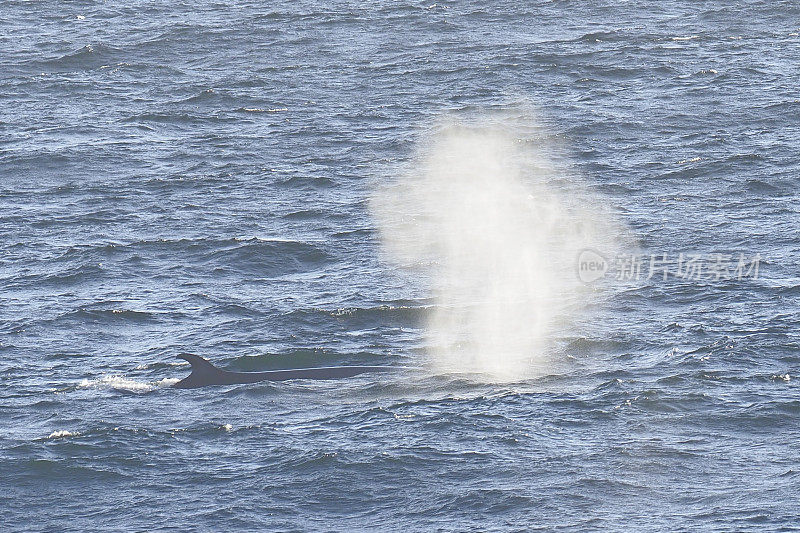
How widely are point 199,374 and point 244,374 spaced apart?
1.00 metres

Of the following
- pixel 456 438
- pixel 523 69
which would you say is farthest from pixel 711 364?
pixel 523 69

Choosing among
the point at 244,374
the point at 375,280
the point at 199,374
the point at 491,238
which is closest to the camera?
the point at 199,374

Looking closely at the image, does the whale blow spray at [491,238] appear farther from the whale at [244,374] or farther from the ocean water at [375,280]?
the whale at [244,374]

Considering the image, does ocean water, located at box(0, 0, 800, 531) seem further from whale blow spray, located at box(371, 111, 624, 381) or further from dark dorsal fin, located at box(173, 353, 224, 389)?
dark dorsal fin, located at box(173, 353, 224, 389)

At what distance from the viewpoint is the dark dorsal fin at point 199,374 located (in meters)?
30.1

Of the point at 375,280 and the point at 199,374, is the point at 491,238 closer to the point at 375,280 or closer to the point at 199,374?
the point at 375,280

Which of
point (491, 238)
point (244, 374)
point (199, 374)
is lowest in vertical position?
point (244, 374)

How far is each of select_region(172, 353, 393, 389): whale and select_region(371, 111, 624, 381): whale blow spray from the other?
1.99 m

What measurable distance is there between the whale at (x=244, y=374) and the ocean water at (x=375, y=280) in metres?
0.38

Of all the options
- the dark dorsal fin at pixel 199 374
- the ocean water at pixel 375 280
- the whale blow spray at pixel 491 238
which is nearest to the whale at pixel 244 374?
the dark dorsal fin at pixel 199 374

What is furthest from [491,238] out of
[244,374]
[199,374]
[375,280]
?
[199,374]

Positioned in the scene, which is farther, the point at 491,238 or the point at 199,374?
the point at 491,238

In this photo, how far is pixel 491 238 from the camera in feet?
138

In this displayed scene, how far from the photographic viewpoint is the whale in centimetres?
3022
